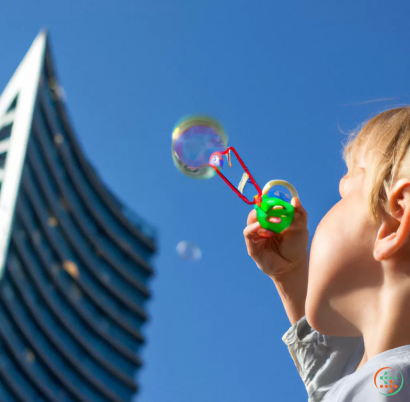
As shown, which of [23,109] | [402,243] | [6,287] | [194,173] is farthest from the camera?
[23,109]

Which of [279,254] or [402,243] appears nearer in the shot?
[402,243]

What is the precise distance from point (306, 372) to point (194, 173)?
1.49 m

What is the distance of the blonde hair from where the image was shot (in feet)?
4.00

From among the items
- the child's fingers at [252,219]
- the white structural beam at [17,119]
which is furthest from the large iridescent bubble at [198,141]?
the white structural beam at [17,119]

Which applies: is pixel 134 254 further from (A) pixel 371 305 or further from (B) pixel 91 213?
(A) pixel 371 305

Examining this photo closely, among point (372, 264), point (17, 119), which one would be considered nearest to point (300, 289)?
point (372, 264)

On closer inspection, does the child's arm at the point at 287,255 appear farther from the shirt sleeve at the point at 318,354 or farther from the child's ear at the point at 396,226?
the child's ear at the point at 396,226

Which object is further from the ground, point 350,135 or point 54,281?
point 54,281

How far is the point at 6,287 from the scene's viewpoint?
33.0 metres

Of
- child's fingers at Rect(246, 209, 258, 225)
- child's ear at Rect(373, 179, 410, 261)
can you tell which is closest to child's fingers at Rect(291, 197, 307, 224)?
child's fingers at Rect(246, 209, 258, 225)

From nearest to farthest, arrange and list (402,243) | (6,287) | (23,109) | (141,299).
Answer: (402,243)
(6,287)
(23,109)
(141,299)

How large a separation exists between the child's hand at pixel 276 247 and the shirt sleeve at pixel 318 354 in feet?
0.55

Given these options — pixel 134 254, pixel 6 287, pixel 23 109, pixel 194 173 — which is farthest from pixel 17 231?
pixel 194 173
